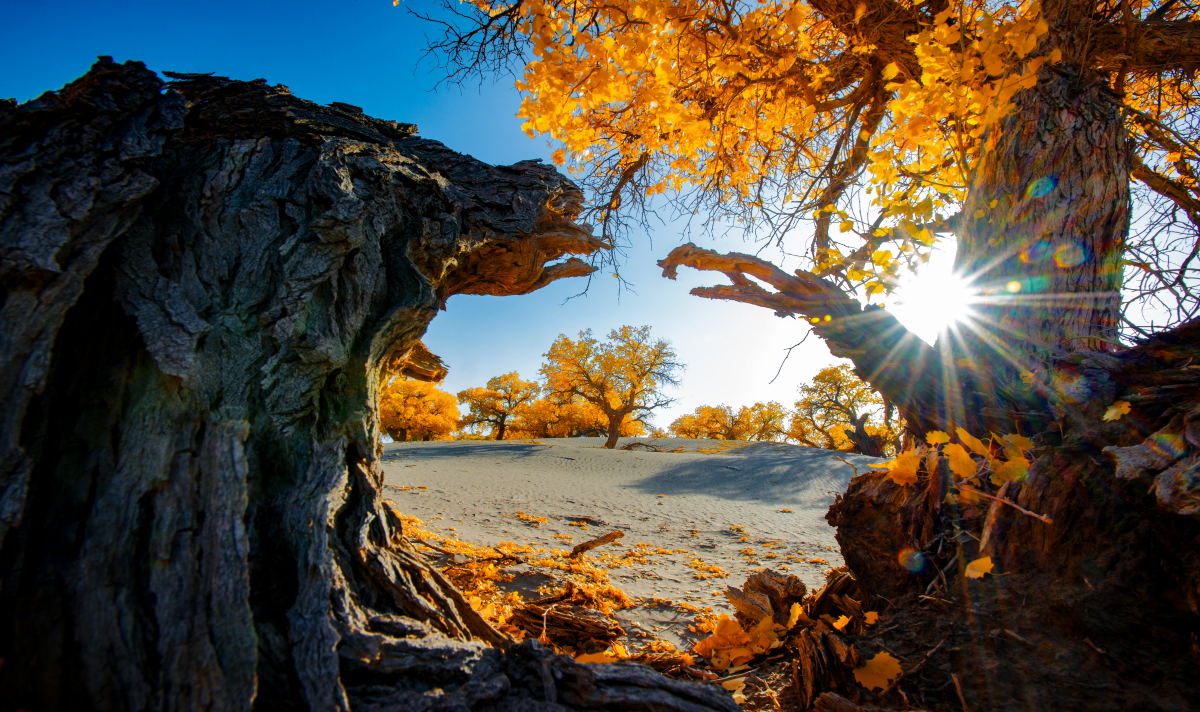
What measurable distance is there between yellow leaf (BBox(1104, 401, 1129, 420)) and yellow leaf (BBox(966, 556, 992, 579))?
A: 575 millimetres

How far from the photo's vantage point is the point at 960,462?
5.79ft

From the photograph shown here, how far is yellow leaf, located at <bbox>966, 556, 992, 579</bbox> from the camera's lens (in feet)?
4.92

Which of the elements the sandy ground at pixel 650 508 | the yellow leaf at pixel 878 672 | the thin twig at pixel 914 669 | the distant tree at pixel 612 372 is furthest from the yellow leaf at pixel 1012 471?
the distant tree at pixel 612 372

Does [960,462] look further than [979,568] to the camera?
Yes

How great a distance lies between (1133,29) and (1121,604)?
2.87 meters

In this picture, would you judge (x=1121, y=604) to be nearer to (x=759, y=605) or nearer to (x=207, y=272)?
(x=759, y=605)

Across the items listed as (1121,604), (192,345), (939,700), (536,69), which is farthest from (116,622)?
(536,69)

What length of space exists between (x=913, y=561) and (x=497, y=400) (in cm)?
2891

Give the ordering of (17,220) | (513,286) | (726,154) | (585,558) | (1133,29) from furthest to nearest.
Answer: (726,154), (585,558), (513,286), (1133,29), (17,220)

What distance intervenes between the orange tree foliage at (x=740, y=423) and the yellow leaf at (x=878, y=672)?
2789 cm

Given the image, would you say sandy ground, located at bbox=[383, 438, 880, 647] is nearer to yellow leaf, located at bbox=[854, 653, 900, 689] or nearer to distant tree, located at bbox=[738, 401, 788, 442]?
yellow leaf, located at bbox=[854, 653, 900, 689]

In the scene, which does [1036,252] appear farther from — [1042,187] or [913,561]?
[913,561]

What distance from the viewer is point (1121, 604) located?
4.13 feet

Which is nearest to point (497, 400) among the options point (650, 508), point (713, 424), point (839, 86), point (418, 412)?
point (418, 412)
